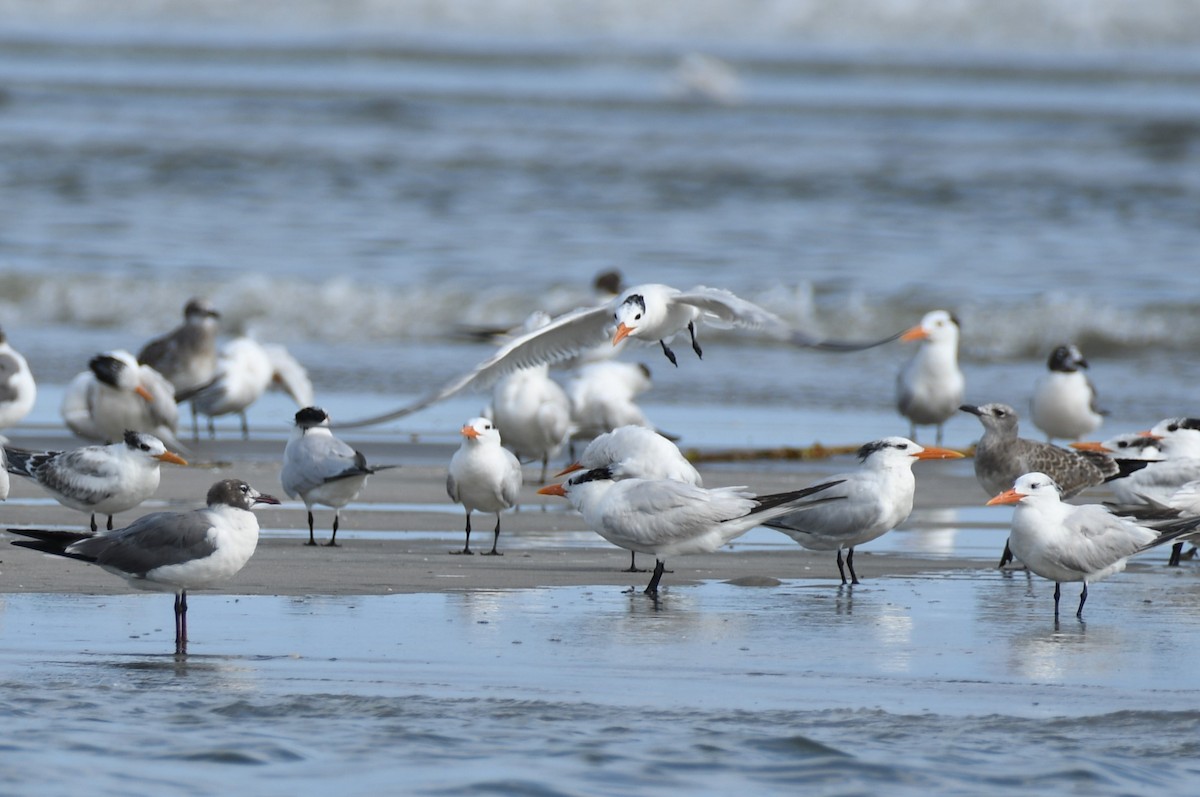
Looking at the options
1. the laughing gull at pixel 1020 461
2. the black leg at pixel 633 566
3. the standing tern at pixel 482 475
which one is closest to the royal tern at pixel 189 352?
the standing tern at pixel 482 475

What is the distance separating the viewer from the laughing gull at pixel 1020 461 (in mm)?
8766

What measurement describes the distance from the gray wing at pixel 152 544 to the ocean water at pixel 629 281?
0.86ft

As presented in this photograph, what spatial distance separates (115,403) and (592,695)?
18.8 ft

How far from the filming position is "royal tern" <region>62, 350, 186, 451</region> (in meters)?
10.8

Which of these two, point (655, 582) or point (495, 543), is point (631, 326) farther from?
point (655, 582)

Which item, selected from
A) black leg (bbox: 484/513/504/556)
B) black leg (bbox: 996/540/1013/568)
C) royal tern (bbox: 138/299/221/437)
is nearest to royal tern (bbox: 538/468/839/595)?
black leg (bbox: 484/513/504/556)

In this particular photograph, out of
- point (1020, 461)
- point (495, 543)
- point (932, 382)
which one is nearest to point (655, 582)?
point (495, 543)

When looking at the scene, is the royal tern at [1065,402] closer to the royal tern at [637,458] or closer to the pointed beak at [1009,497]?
the royal tern at [637,458]

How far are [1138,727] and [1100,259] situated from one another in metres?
14.7

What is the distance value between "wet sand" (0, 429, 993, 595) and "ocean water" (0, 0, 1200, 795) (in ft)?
1.13

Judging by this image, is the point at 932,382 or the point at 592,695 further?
the point at 932,382

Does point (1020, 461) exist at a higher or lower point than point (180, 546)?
higher

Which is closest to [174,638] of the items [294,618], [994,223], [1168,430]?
[294,618]

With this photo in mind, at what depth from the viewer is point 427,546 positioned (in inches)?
333
